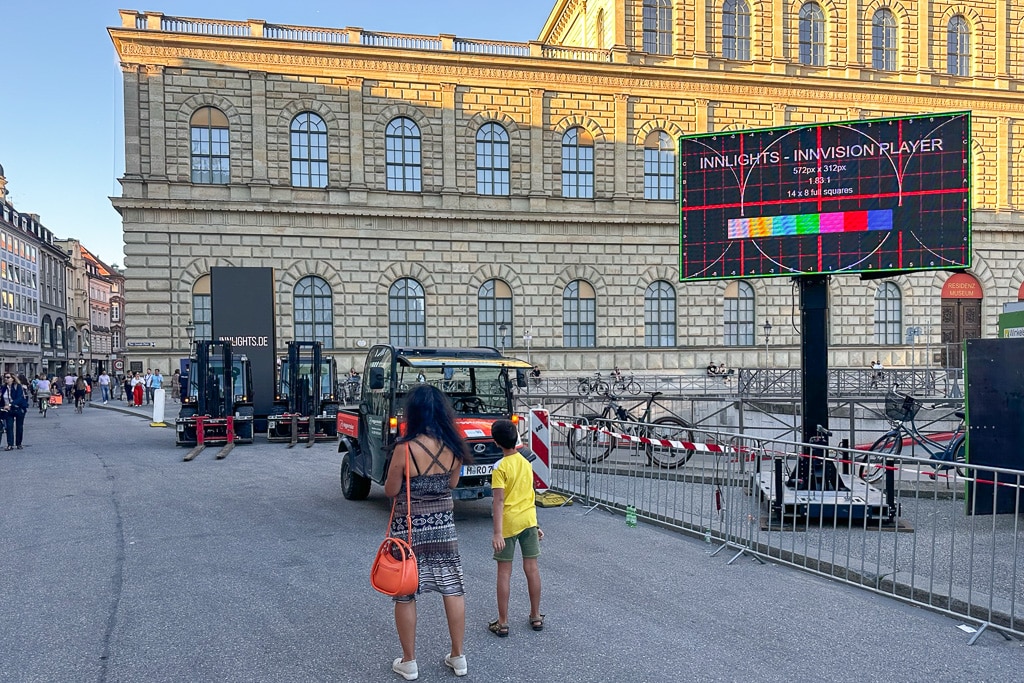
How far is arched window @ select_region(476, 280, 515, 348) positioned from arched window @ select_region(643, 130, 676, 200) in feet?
32.1

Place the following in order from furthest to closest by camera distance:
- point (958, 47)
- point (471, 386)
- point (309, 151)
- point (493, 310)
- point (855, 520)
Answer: point (958, 47) → point (493, 310) → point (309, 151) → point (471, 386) → point (855, 520)

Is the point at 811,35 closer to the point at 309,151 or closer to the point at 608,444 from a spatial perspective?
the point at 309,151

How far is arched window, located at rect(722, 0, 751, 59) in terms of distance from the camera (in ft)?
142

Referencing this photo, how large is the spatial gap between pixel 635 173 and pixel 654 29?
814 cm

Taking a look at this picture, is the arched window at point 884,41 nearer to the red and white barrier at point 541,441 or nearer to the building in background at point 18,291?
the red and white barrier at point 541,441

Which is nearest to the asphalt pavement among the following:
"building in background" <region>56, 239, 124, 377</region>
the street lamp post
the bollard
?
the bollard

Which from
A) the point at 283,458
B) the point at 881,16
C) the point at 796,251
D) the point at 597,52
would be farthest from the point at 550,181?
the point at 796,251

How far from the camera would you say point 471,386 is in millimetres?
11172

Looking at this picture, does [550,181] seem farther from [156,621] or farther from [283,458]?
[156,621]

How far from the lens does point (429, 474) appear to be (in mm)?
5070

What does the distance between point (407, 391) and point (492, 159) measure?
3227cm

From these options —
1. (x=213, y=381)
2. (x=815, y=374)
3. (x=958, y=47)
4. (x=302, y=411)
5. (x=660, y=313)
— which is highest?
(x=958, y=47)

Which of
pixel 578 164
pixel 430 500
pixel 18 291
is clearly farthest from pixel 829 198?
pixel 18 291

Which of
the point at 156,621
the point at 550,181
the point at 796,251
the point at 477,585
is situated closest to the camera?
the point at 156,621
